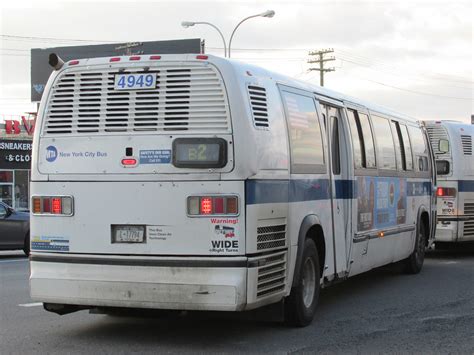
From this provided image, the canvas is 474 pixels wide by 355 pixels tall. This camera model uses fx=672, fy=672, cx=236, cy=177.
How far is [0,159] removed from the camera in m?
34.2

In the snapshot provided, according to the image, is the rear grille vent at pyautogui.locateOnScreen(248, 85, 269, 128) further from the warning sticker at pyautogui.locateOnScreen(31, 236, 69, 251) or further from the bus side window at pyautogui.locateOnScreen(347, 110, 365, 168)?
the bus side window at pyautogui.locateOnScreen(347, 110, 365, 168)

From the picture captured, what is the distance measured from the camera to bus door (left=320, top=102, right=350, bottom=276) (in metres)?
8.27

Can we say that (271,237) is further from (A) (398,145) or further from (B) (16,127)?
(B) (16,127)

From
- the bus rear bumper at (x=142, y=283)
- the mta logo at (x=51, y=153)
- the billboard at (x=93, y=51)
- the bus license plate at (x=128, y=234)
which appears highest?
the billboard at (x=93, y=51)

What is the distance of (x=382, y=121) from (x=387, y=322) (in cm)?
386

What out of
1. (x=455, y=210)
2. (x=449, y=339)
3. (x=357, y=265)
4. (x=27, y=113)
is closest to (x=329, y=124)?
(x=357, y=265)

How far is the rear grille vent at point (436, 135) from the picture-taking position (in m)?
14.8

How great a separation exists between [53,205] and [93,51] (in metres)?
52.8

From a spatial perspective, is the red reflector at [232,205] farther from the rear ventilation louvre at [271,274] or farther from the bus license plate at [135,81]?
the bus license plate at [135,81]

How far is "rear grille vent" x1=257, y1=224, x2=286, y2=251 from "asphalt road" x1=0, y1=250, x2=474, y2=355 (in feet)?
3.16

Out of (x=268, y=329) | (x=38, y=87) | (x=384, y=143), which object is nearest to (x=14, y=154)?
(x=38, y=87)

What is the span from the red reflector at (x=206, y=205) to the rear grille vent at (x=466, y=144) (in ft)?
32.9

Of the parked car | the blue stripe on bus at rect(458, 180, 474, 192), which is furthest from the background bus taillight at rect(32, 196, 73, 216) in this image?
the blue stripe on bus at rect(458, 180, 474, 192)

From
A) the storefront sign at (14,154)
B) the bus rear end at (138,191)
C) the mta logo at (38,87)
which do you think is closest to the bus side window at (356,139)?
the bus rear end at (138,191)
